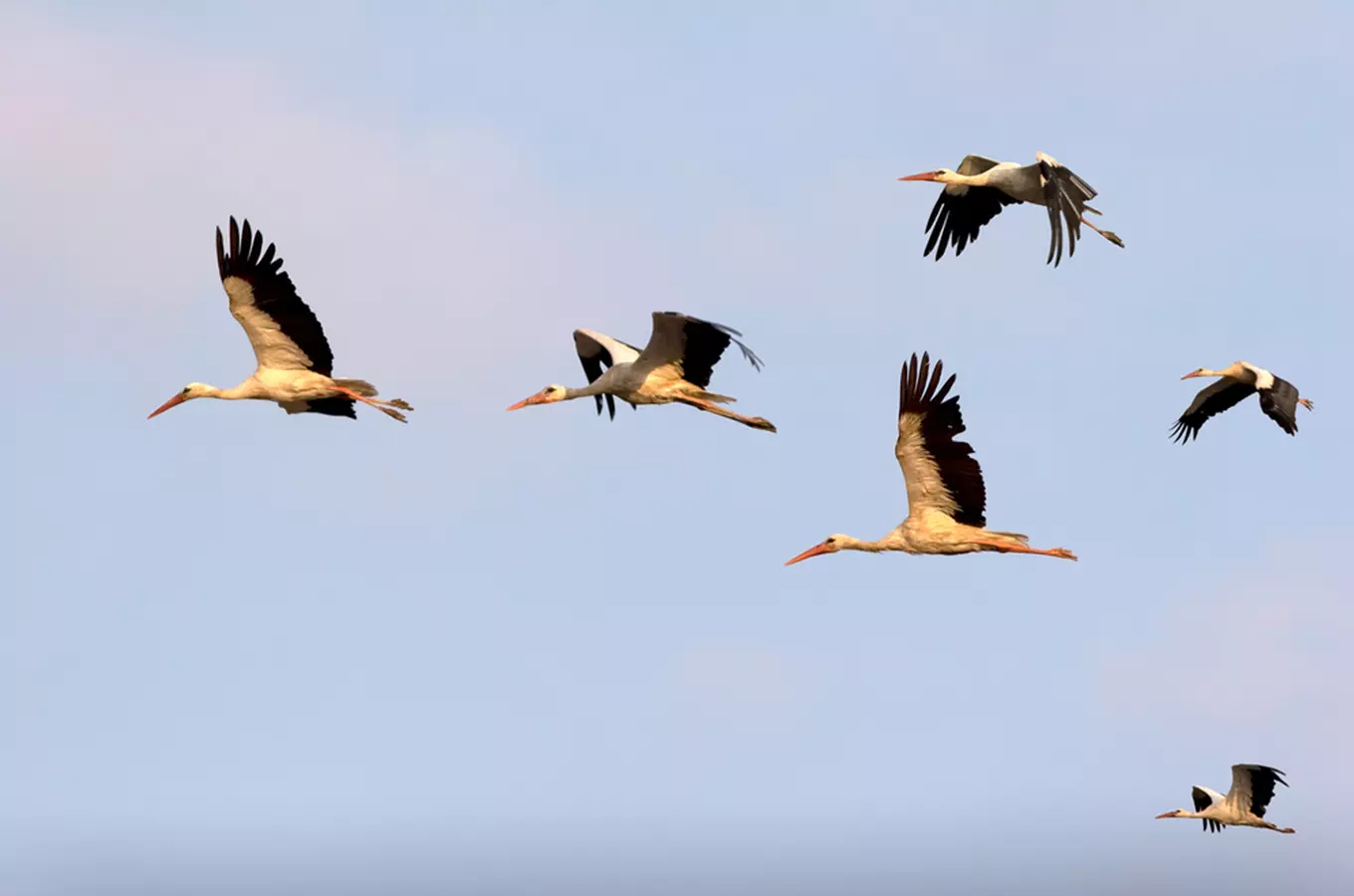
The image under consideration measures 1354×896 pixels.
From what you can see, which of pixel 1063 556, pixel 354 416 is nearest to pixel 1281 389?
pixel 1063 556

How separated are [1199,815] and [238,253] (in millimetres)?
15553

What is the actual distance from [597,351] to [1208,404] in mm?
8275

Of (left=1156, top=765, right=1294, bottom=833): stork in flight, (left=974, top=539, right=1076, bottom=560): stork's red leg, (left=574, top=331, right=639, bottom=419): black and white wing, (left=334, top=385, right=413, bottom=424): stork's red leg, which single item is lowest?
(left=1156, top=765, right=1294, bottom=833): stork in flight

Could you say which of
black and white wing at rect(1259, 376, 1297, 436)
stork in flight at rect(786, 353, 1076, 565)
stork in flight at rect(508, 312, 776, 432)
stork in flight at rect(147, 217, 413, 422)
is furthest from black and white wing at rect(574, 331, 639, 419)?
black and white wing at rect(1259, 376, 1297, 436)

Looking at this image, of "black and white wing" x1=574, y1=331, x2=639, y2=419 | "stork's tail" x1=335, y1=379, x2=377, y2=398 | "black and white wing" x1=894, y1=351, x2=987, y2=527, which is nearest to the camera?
"black and white wing" x1=894, y1=351, x2=987, y2=527

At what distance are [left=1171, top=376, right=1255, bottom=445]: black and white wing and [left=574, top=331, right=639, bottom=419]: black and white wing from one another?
758 centimetres

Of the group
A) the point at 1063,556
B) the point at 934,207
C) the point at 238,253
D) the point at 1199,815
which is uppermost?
the point at 934,207

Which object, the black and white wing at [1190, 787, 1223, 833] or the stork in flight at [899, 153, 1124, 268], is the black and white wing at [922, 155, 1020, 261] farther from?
the black and white wing at [1190, 787, 1223, 833]

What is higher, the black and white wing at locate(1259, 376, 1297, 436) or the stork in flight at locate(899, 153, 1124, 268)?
the stork in flight at locate(899, 153, 1124, 268)

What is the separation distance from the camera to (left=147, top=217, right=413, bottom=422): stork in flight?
20.8m

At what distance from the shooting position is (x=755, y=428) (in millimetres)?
21609

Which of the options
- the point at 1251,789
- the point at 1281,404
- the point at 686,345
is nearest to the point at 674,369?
the point at 686,345

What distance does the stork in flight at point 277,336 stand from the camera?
20.8 metres

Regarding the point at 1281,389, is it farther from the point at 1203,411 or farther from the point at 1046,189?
the point at 1046,189
